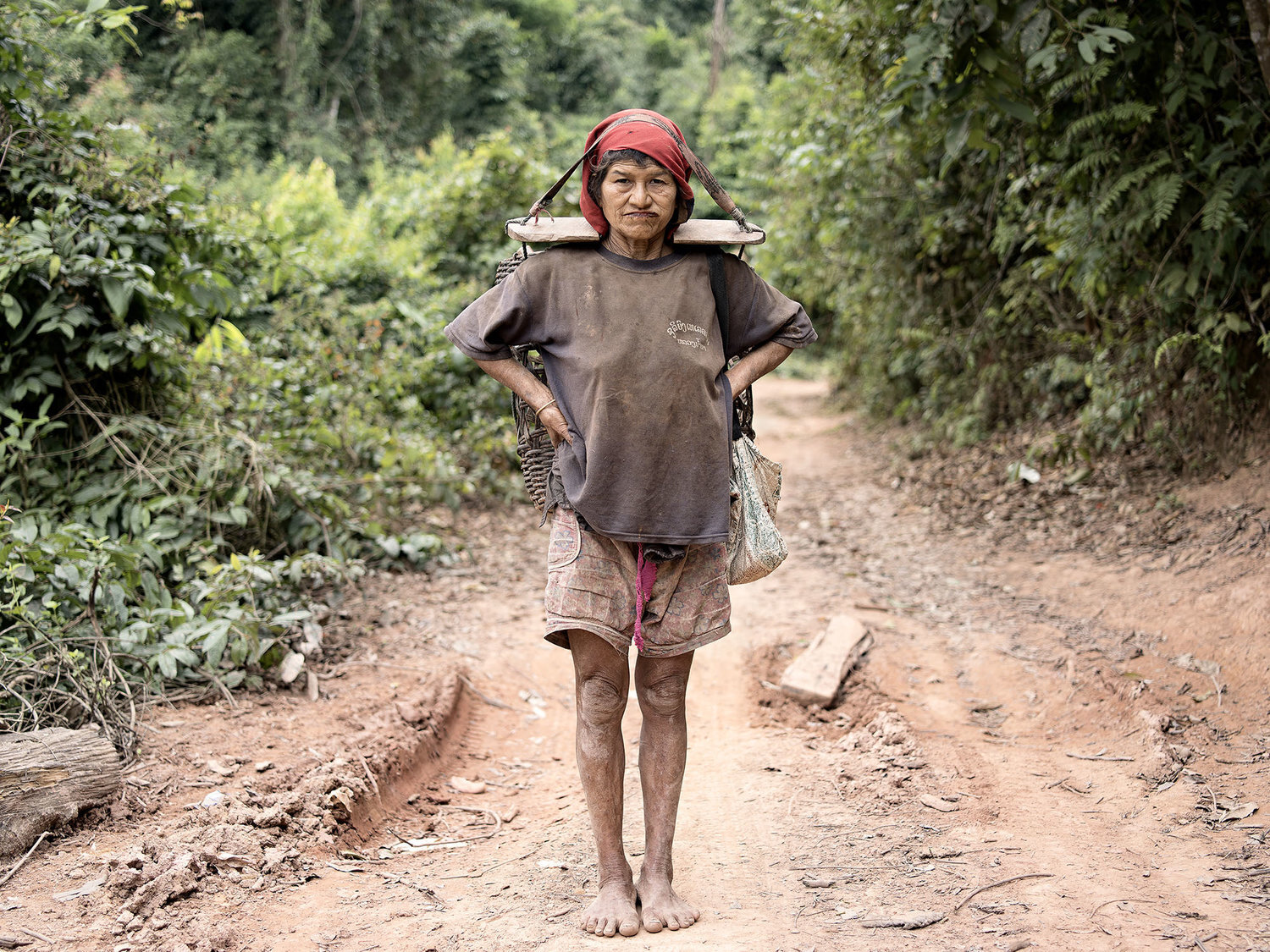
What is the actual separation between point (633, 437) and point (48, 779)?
6.85 ft

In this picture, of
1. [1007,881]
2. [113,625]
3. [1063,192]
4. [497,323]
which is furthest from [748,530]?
[1063,192]

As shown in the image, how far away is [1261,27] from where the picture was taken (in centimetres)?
390

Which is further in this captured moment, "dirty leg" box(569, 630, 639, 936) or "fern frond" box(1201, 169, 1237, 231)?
"fern frond" box(1201, 169, 1237, 231)

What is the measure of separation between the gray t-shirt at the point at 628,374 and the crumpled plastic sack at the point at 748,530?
6.9 inches

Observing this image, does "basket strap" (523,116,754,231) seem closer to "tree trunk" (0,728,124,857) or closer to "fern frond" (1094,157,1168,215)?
"tree trunk" (0,728,124,857)

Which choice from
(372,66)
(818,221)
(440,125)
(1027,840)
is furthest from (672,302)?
(440,125)

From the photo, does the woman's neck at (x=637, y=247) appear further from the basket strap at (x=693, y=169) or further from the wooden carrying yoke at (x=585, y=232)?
the basket strap at (x=693, y=169)

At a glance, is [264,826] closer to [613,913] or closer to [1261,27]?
[613,913]

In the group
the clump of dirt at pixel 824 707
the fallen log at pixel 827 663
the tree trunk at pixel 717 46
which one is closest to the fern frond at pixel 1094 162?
the fallen log at pixel 827 663

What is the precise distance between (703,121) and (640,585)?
2408 cm

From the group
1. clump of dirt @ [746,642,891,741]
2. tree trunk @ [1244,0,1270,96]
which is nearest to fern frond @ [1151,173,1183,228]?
tree trunk @ [1244,0,1270,96]

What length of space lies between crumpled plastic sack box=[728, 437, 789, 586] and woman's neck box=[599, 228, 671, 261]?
1.84 ft

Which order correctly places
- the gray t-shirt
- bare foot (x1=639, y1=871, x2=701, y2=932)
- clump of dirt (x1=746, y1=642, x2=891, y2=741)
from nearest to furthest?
the gray t-shirt < bare foot (x1=639, y1=871, x2=701, y2=932) < clump of dirt (x1=746, y1=642, x2=891, y2=741)

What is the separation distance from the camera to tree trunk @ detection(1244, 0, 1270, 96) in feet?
12.7
